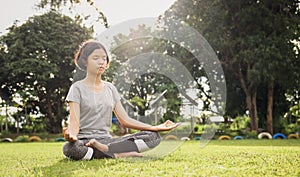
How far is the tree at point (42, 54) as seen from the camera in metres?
16.1

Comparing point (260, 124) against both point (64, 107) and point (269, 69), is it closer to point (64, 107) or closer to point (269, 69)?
point (269, 69)

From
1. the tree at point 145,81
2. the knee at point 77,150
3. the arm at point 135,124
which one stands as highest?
the tree at point 145,81

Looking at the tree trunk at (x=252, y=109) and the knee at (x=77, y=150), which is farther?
the tree trunk at (x=252, y=109)

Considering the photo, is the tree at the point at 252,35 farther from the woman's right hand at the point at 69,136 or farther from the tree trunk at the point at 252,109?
the woman's right hand at the point at 69,136

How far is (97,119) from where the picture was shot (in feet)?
12.7

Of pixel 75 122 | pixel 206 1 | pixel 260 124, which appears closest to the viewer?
pixel 75 122

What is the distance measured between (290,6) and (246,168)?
11.9m

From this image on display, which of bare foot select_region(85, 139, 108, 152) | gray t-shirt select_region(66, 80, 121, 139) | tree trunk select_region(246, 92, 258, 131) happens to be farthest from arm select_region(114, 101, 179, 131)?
tree trunk select_region(246, 92, 258, 131)

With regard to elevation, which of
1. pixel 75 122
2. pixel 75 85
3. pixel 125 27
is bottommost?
pixel 75 122

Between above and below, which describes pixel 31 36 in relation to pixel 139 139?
above

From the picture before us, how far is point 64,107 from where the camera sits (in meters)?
18.6

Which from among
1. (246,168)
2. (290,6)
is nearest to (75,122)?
(246,168)

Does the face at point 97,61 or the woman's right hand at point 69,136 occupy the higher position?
the face at point 97,61

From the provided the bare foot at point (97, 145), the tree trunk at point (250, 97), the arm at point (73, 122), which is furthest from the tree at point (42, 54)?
the bare foot at point (97, 145)
